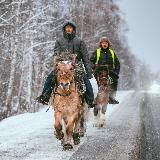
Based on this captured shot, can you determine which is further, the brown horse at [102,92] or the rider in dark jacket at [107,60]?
the rider in dark jacket at [107,60]

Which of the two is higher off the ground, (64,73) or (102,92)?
(64,73)

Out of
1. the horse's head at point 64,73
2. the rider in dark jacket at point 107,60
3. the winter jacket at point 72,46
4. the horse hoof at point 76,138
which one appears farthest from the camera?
the rider in dark jacket at point 107,60

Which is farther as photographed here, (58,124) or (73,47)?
(73,47)

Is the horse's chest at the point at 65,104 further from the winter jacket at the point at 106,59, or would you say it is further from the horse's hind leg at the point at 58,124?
Answer: the winter jacket at the point at 106,59

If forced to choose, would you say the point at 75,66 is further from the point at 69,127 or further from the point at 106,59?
the point at 106,59

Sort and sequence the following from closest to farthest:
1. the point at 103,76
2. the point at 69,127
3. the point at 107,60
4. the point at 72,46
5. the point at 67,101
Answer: the point at 67,101 < the point at 69,127 < the point at 72,46 < the point at 103,76 < the point at 107,60

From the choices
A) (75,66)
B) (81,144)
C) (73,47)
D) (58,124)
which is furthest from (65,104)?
(73,47)

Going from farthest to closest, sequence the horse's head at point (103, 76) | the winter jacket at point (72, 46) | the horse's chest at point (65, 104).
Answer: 1. the horse's head at point (103, 76)
2. the winter jacket at point (72, 46)
3. the horse's chest at point (65, 104)

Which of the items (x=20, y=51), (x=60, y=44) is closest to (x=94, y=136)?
(x=60, y=44)

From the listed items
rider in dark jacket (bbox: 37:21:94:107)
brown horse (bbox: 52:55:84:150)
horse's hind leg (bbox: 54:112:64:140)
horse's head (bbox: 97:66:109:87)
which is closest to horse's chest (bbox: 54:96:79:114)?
brown horse (bbox: 52:55:84:150)

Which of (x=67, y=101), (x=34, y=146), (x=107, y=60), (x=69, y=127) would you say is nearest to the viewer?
(x=67, y=101)

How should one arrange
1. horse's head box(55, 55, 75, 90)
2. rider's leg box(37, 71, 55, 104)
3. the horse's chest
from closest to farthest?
horse's head box(55, 55, 75, 90) < the horse's chest < rider's leg box(37, 71, 55, 104)

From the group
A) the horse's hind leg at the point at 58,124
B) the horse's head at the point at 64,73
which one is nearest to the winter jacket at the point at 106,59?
the horse's hind leg at the point at 58,124

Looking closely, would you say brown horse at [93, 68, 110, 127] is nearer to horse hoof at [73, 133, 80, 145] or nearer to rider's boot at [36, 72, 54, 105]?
horse hoof at [73, 133, 80, 145]
